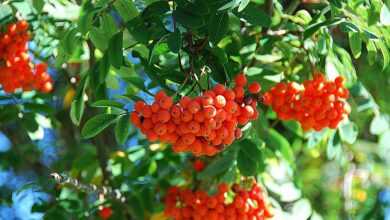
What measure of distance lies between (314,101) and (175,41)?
615mm

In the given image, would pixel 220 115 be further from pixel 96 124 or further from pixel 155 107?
pixel 96 124

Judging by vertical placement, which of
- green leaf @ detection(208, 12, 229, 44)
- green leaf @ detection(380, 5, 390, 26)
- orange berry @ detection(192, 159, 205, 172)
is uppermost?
green leaf @ detection(208, 12, 229, 44)

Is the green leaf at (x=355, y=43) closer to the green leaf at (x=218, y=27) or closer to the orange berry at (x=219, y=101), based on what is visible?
the green leaf at (x=218, y=27)

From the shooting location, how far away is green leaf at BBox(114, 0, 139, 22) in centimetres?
220

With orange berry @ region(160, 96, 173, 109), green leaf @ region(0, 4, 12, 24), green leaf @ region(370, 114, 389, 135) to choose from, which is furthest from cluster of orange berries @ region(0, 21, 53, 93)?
green leaf @ region(370, 114, 389, 135)

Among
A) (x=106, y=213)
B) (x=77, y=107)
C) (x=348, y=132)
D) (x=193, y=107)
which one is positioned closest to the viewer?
(x=193, y=107)

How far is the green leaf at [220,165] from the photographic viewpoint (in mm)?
2705

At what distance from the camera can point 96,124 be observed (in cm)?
214

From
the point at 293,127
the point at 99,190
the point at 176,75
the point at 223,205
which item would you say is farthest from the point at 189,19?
the point at 293,127

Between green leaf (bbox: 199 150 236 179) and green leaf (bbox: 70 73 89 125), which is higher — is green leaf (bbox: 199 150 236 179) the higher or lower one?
the lower one

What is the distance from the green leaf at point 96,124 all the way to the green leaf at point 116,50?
148mm

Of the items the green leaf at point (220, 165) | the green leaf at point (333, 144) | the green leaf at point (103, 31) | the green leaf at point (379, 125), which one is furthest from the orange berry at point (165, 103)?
the green leaf at point (379, 125)

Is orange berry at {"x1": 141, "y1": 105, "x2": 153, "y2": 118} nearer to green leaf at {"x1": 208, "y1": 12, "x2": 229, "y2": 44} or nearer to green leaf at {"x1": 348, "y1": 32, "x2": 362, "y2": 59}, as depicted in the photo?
green leaf at {"x1": 208, "y1": 12, "x2": 229, "y2": 44}

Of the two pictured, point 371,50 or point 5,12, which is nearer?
point 371,50
